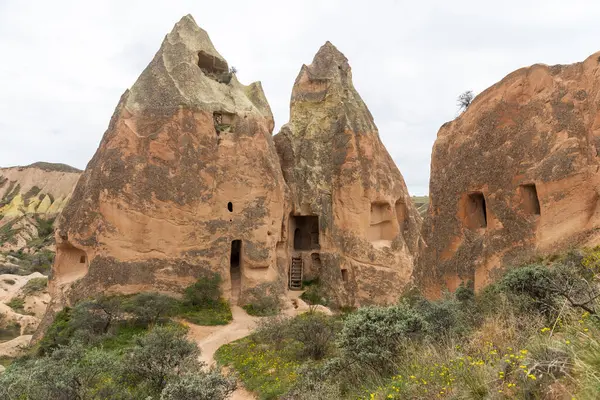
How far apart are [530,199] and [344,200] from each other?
15.6m

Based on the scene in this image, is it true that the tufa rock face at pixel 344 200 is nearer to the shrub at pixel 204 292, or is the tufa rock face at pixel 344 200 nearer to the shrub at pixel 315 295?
the shrub at pixel 315 295

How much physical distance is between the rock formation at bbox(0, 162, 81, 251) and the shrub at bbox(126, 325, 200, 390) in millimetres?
46760

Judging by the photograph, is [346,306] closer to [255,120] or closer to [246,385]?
[255,120]

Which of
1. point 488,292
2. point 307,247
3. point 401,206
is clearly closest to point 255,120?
point 307,247

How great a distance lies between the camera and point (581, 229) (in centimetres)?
598

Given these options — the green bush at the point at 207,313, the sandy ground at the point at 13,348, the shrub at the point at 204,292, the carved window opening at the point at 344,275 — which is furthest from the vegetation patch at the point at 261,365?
the carved window opening at the point at 344,275

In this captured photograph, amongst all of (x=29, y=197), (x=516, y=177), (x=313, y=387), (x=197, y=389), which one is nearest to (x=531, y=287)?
(x=516, y=177)

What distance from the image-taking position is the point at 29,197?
201ft

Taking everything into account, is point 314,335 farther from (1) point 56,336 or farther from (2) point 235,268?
(2) point 235,268

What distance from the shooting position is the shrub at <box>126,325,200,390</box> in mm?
7637

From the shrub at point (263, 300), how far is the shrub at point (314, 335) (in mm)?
6264

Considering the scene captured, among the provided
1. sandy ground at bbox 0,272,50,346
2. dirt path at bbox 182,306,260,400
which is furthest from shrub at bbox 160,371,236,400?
sandy ground at bbox 0,272,50,346

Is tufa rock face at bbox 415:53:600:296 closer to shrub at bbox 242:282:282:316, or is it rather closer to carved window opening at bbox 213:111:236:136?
shrub at bbox 242:282:282:316

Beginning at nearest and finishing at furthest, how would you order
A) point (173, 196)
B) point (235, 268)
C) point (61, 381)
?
point (61, 381) → point (173, 196) → point (235, 268)
